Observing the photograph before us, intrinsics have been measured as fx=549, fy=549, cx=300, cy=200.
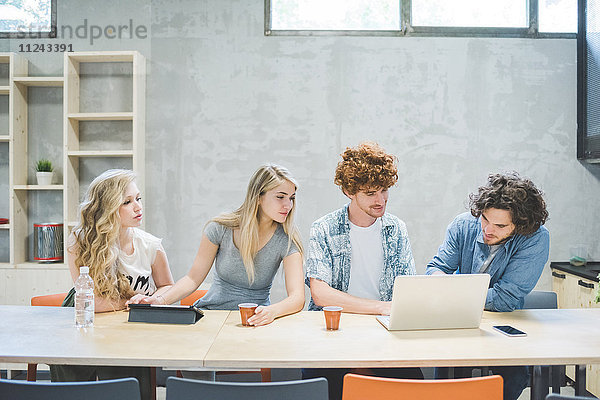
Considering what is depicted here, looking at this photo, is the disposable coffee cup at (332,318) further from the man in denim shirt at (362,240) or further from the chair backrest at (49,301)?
the chair backrest at (49,301)

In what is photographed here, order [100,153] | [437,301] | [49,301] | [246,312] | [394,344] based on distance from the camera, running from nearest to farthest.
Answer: [394,344]
[437,301]
[246,312]
[49,301]
[100,153]

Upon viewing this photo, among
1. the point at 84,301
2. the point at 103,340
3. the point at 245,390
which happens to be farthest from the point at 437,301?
the point at 84,301

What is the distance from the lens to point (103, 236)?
96.4 inches

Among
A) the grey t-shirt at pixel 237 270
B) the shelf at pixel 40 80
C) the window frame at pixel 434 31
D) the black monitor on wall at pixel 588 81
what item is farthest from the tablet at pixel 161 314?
the black monitor on wall at pixel 588 81

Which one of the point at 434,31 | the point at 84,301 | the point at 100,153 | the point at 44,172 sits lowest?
the point at 84,301

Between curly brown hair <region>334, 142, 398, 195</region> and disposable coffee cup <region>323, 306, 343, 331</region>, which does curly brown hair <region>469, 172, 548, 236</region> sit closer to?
curly brown hair <region>334, 142, 398, 195</region>

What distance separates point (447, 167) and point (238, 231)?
7.02ft

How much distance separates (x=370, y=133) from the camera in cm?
418

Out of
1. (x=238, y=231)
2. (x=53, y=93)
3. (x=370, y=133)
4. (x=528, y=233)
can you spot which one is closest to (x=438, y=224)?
(x=370, y=133)

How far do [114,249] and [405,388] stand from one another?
5.03ft

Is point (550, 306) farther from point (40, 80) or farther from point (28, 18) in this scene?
point (28, 18)

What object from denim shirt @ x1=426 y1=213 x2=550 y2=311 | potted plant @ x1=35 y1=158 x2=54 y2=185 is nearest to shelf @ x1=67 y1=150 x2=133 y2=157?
potted plant @ x1=35 y1=158 x2=54 y2=185

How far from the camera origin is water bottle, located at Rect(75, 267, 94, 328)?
213cm

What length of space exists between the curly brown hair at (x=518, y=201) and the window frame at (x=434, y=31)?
6.86ft
